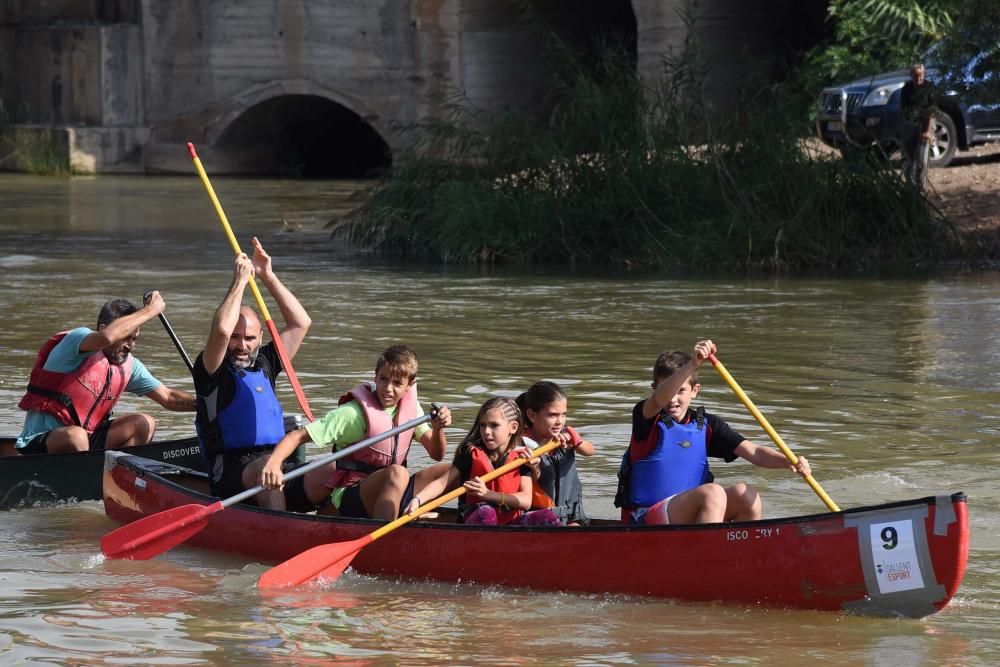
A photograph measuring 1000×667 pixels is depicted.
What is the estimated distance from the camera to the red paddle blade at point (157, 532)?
7.12 meters

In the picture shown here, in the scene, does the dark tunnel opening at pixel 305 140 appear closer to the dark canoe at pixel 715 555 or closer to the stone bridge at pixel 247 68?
the stone bridge at pixel 247 68

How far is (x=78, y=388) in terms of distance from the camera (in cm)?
826

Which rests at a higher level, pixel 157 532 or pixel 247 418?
pixel 247 418

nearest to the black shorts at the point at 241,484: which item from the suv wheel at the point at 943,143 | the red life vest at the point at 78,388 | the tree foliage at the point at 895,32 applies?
the red life vest at the point at 78,388

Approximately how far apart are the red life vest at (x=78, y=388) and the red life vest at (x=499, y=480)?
2145mm

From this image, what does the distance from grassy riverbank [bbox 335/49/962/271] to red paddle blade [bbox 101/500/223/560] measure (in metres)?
9.35

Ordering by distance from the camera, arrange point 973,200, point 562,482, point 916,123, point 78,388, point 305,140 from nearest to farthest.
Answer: point 562,482
point 78,388
point 916,123
point 973,200
point 305,140

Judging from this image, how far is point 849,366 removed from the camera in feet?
38.0

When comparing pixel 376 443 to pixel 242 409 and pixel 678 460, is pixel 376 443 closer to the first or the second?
pixel 242 409

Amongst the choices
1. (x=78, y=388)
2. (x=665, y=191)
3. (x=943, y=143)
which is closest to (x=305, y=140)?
(x=943, y=143)

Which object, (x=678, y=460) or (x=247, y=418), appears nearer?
(x=678, y=460)

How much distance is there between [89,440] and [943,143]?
1214 centimetres

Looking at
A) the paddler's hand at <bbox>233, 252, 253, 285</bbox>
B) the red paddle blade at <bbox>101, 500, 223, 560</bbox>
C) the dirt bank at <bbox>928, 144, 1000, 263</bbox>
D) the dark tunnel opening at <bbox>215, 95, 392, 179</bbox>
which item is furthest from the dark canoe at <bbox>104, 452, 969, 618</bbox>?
the dark tunnel opening at <bbox>215, 95, 392, 179</bbox>

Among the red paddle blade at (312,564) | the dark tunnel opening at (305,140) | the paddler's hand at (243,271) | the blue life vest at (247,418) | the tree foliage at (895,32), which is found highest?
the tree foliage at (895,32)
